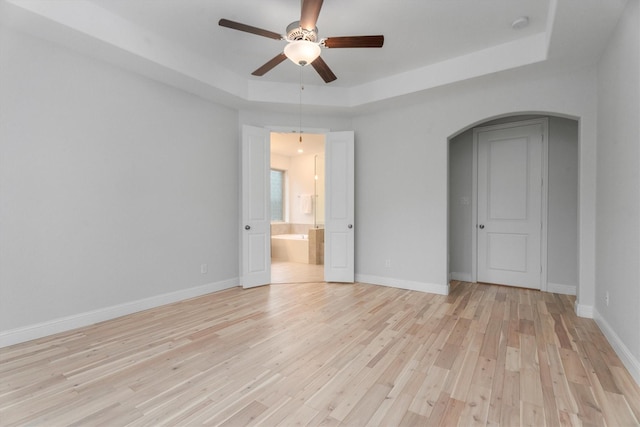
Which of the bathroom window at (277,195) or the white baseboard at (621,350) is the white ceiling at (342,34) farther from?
the bathroom window at (277,195)

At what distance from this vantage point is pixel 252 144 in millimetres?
4586

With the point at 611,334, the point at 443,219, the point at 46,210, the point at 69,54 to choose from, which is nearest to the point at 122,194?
the point at 46,210

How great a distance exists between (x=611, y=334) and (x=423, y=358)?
1675 millimetres

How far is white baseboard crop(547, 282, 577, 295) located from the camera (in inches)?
164

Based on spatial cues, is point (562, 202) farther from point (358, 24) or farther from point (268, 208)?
point (268, 208)

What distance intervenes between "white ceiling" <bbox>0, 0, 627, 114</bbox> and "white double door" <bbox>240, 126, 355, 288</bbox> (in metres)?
0.89

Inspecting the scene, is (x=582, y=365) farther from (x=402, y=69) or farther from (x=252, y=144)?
(x=252, y=144)

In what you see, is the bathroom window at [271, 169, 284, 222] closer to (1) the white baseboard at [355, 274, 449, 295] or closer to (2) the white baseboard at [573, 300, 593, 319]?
(1) the white baseboard at [355, 274, 449, 295]

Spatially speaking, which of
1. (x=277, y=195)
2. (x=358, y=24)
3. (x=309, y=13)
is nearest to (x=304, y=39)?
(x=309, y=13)

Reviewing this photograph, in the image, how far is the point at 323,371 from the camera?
7.23ft

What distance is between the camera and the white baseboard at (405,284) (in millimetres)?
4243

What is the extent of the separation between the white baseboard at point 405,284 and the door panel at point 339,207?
0.79 ft

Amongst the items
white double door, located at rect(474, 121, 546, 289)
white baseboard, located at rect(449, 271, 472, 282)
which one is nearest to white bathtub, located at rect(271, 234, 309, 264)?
white baseboard, located at rect(449, 271, 472, 282)

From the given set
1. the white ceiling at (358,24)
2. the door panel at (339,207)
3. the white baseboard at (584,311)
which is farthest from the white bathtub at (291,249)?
the white baseboard at (584,311)
